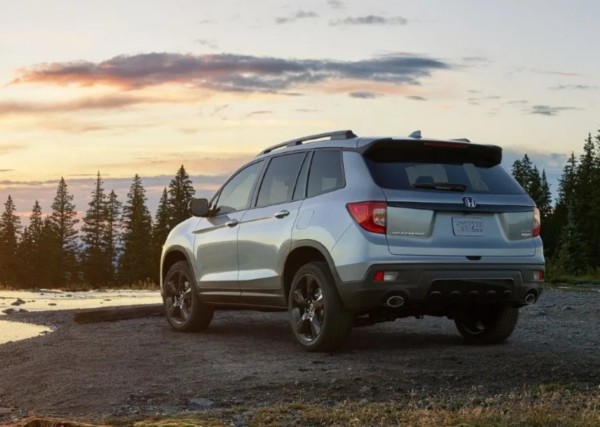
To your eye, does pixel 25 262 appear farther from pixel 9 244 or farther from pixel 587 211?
pixel 587 211

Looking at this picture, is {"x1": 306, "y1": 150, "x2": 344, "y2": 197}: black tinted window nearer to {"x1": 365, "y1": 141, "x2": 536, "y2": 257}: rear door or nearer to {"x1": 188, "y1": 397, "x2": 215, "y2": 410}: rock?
{"x1": 365, "y1": 141, "x2": 536, "y2": 257}: rear door

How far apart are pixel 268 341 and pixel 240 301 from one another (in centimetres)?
55

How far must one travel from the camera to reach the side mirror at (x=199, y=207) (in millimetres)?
11430

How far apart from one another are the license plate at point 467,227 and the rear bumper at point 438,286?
0.31 m

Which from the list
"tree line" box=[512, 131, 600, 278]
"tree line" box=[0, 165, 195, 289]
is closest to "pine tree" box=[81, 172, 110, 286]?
"tree line" box=[0, 165, 195, 289]

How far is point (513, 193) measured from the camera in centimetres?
959

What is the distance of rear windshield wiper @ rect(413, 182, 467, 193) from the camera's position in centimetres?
907

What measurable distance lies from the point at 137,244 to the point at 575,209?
45.3 metres

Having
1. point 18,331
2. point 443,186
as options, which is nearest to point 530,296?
point 443,186

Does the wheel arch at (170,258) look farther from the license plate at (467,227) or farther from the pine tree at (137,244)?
the pine tree at (137,244)

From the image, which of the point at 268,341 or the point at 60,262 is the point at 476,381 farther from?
the point at 60,262

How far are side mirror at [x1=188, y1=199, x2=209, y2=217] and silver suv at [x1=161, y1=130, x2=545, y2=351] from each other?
90cm

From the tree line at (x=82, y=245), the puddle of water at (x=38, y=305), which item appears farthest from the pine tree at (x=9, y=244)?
the puddle of water at (x=38, y=305)

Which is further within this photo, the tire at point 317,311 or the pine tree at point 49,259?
the pine tree at point 49,259
